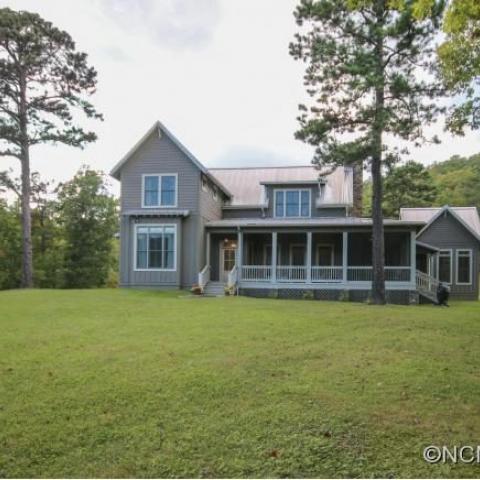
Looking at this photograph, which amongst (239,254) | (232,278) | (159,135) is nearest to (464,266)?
(239,254)

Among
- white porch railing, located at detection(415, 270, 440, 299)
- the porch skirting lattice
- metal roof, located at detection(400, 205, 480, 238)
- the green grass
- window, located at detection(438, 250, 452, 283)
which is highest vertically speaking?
metal roof, located at detection(400, 205, 480, 238)

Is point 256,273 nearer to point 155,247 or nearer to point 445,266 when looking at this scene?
point 155,247

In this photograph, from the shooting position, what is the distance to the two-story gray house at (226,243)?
66.2ft

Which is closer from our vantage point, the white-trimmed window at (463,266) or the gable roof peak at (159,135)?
the gable roof peak at (159,135)

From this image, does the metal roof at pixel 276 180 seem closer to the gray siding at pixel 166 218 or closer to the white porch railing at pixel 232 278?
the gray siding at pixel 166 218

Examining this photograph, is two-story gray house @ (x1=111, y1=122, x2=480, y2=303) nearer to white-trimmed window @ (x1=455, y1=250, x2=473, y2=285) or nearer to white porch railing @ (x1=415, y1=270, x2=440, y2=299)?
white porch railing @ (x1=415, y1=270, x2=440, y2=299)

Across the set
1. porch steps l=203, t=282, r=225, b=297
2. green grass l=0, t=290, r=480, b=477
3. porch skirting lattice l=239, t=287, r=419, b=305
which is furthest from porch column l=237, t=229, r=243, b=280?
green grass l=0, t=290, r=480, b=477

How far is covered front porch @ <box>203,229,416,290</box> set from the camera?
20344mm

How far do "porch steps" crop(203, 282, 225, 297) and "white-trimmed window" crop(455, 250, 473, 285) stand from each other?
46.1 feet

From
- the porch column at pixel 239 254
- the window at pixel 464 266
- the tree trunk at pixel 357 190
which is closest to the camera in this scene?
the porch column at pixel 239 254

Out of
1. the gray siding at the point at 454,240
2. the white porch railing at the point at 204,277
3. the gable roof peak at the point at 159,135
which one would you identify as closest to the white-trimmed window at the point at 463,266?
the gray siding at the point at 454,240

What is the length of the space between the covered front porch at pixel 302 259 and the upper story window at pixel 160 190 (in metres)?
2.71

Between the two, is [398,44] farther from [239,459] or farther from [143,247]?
[239,459]

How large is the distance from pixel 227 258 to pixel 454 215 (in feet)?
44.1
